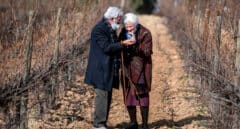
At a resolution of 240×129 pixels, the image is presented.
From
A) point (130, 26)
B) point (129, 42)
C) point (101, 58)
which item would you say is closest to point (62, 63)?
point (101, 58)

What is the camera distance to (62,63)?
29.2 ft

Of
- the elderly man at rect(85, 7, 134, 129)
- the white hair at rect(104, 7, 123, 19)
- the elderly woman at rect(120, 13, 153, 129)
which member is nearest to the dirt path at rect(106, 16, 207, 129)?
the elderly woman at rect(120, 13, 153, 129)

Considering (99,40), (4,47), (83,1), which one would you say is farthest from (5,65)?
(83,1)

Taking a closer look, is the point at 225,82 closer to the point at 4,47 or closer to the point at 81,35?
the point at 4,47

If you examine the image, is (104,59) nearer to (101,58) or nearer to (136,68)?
Answer: (101,58)

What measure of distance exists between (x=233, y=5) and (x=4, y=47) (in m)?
3.63

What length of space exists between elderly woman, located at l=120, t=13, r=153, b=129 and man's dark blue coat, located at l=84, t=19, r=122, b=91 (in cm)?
28

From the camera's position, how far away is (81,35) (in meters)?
10.5

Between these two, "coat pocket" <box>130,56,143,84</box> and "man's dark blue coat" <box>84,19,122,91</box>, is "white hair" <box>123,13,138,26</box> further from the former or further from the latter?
"coat pocket" <box>130,56,143,84</box>

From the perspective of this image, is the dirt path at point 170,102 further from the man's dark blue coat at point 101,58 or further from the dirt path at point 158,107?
the man's dark blue coat at point 101,58

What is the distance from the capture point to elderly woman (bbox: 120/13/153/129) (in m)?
7.78

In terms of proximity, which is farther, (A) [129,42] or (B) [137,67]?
(B) [137,67]

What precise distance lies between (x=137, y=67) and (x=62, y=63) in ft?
4.89

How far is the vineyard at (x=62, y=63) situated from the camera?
6.64 metres
